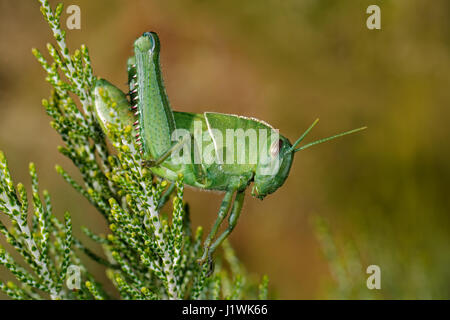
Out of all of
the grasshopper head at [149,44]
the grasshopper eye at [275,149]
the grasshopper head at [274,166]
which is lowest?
the grasshopper head at [274,166]

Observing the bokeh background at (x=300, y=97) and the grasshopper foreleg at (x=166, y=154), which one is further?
the bokeh background at (x=300, y=97)

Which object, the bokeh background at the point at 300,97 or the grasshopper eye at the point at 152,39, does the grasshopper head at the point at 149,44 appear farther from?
the bokeh background at the point at 300,97

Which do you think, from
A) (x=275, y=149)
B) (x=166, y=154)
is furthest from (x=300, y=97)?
(x=166, y=154)

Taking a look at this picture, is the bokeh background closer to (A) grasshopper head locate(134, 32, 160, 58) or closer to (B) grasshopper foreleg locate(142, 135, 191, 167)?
(B) grasshopper foreleg locate(142, 135, 191, 167)

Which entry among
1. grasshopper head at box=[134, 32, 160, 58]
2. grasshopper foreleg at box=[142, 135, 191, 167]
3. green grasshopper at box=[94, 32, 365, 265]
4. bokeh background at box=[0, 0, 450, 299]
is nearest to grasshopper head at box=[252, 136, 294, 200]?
green grasshopper at box=[94, 32, 365, 265]

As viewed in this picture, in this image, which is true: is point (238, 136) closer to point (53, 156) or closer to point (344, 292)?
point (344, 292)

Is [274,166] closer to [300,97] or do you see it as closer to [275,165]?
[275,165]

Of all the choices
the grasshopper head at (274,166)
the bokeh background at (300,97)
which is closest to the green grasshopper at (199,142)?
the grasshopper head at (274,166)
